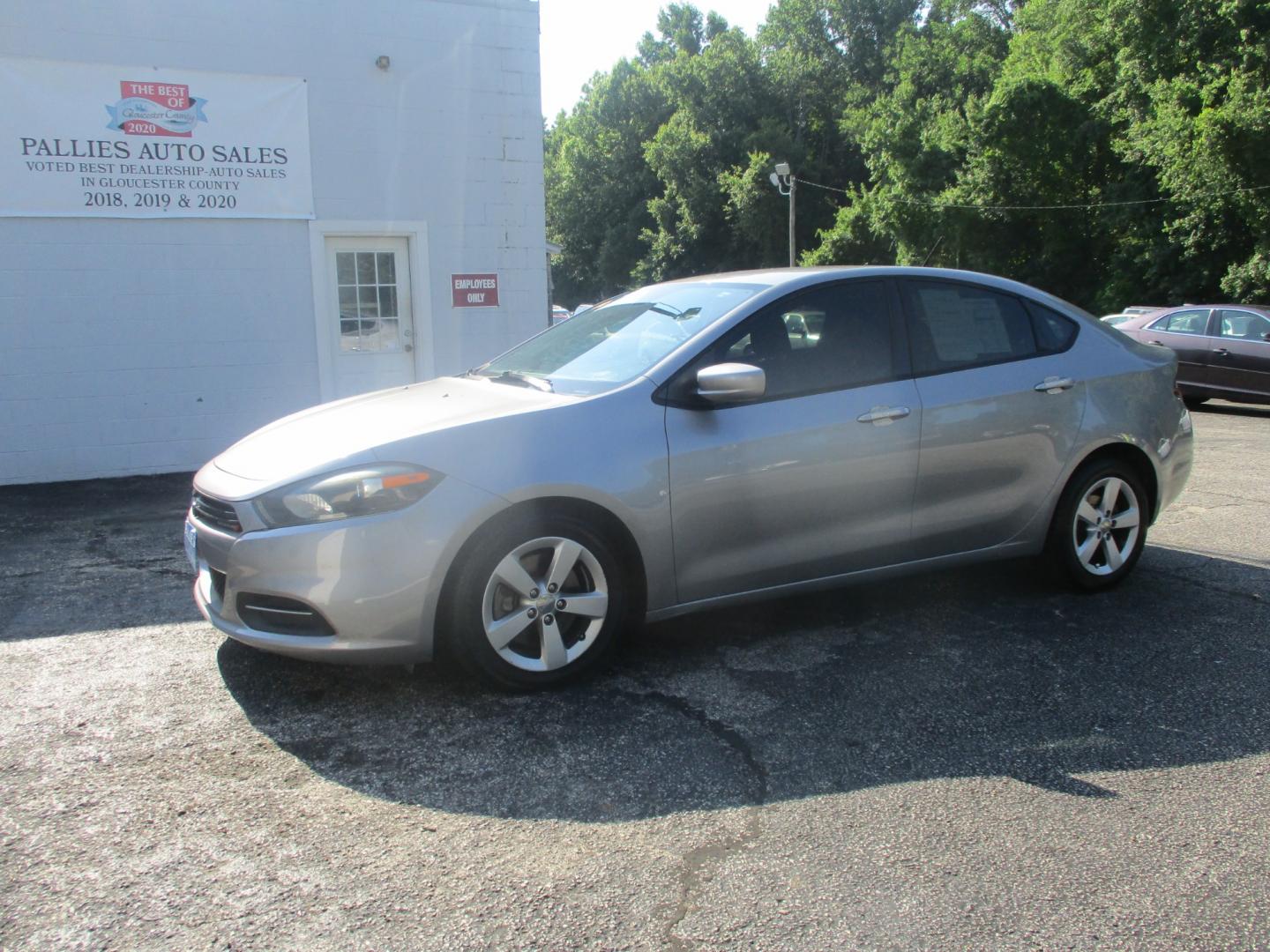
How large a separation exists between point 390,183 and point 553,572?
693 cm

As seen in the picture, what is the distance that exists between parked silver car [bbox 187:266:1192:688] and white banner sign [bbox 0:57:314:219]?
5.18m

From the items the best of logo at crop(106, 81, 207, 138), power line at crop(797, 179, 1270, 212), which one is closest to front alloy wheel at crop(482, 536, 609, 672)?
the best of logo at crop(106, 81, 207, 138)

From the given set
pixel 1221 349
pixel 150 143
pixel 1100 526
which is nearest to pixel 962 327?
pixel 1100 526

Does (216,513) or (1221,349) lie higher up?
(1221,349)

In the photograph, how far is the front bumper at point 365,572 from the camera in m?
3.55

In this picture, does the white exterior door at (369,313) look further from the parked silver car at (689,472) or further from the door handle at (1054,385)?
the door handle at (1054,385)

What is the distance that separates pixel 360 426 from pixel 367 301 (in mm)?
6131

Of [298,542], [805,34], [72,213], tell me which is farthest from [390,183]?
[805,34]

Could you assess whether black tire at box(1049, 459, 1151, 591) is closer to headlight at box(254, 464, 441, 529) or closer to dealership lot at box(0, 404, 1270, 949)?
dealership lot at box(0, 404, 1270, 949)

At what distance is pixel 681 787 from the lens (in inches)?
125

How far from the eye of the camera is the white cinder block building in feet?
28.1

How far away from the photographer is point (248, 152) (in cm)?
912

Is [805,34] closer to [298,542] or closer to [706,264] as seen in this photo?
[706,264]

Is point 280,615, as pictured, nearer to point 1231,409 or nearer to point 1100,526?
point 1100,526
